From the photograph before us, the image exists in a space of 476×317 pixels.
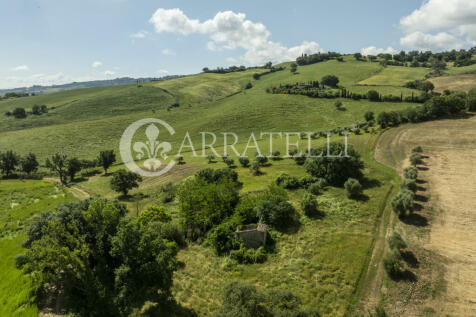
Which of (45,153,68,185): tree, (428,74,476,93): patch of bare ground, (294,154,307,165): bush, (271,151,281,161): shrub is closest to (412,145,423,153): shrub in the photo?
(294,154,307,165): bush

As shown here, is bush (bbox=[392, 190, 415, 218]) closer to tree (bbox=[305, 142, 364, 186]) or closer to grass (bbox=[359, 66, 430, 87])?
tree (bbox=[305, 142, 364, 186])

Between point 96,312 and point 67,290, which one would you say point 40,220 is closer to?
point 67,290

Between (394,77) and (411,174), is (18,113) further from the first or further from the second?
(394,77)

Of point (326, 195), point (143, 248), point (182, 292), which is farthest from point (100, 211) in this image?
point (326, 195)

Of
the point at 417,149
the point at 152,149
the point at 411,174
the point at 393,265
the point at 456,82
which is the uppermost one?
the point at 456,82

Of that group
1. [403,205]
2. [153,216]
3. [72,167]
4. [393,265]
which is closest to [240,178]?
[153,216]

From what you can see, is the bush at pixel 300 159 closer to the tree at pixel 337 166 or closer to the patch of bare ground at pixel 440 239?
the tree at pixel 337 166
